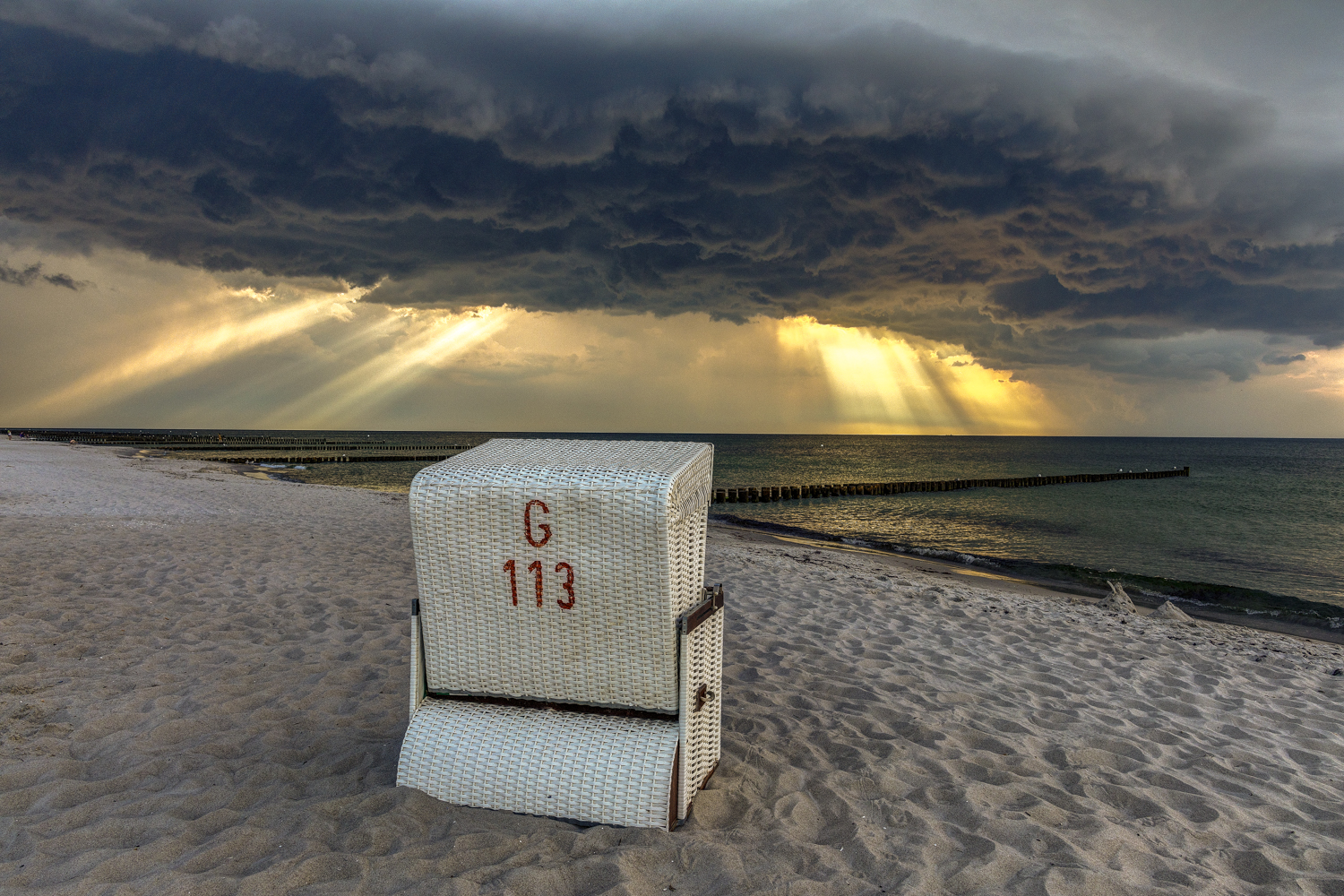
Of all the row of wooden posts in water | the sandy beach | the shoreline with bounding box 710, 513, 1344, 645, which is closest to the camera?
the sandy beach

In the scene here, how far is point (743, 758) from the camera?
11.0 ft

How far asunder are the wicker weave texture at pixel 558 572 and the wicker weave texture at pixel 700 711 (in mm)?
65

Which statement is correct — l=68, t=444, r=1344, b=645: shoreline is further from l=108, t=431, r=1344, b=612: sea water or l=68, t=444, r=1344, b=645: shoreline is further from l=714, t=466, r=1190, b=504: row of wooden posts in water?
l=714, t=466, r=1190, b=504: row of wooden posts in water

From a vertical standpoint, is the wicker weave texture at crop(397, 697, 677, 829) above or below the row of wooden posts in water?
above

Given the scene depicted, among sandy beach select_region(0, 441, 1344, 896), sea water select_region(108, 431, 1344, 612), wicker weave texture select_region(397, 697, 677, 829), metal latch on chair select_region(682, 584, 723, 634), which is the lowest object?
sea water select_region(108, 431, 1344, 612)

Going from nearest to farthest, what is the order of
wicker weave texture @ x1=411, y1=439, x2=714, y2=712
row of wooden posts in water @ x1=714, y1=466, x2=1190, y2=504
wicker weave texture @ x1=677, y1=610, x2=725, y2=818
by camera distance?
wicker weave texture @ x1=411, y1=439, x2=714, y2=712 < wicker weave texture @ x1=677, y1=610, x2=725, y2=818 < row of wooden posts in water @ x1=714, y1=466, x2=1190, y2=504

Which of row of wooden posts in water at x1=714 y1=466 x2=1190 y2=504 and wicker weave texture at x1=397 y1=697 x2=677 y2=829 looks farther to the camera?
row of wooden posts in water at x1=714 y1=466 x2=1190 y2=504

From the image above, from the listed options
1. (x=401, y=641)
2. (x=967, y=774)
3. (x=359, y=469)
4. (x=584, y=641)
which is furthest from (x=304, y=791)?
(x=359, y=469)

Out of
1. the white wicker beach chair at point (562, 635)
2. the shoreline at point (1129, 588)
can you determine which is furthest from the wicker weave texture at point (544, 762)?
the shoreline at point (1129, 588)

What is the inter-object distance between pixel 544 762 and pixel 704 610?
843 millimetres

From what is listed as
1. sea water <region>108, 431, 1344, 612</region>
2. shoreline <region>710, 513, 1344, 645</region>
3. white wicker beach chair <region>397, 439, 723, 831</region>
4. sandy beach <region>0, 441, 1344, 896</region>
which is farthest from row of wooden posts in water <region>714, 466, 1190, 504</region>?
white wicker beach chair <region>397, 439, 723, 831</region>

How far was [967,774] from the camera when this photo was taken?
328 cm

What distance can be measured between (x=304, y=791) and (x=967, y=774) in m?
2.91

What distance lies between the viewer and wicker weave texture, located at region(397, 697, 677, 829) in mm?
2652
